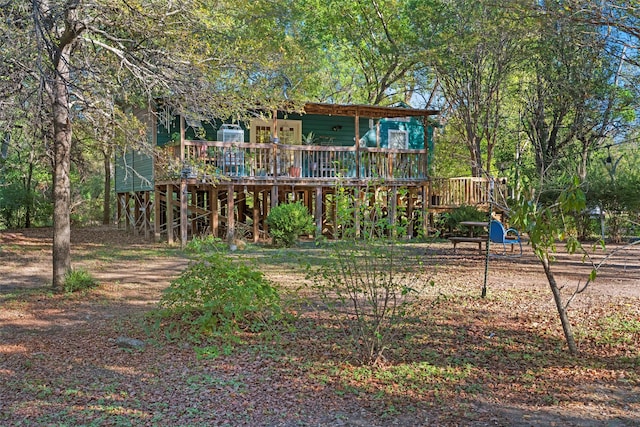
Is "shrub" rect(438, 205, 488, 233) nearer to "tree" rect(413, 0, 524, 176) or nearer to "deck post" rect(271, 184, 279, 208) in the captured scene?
"tree" rect(413, 0, 524, 176)

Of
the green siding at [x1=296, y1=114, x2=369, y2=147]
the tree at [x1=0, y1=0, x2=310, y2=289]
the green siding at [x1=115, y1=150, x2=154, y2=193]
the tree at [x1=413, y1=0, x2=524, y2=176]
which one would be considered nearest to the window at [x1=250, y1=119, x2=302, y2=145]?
the green siding at [x1=296, y1=114, x2=369, y2=147]

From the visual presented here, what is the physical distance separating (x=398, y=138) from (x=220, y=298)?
52.8 feet

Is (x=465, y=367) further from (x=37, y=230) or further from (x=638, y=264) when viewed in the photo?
(x=37, y=230)

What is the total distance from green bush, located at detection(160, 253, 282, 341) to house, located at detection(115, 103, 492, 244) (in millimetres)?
7145

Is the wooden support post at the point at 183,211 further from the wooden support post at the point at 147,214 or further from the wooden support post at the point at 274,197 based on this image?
the wooden support post at the point at 147,214

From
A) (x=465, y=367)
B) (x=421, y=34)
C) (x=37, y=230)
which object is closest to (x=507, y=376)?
(x=465, y=367)

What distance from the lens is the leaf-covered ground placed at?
414cm

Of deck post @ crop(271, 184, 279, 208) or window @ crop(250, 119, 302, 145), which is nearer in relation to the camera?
deck post @ crop(271, 184, 279, 208)

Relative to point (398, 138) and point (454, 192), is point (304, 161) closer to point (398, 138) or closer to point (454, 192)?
point (398, 138)

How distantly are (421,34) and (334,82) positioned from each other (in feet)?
37.3

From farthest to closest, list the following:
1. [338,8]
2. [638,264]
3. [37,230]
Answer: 1. [338,8]
2. [37,230]
3. [638,264]

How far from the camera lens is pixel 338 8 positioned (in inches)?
923

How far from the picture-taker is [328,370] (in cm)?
504

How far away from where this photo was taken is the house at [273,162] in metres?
15.3
